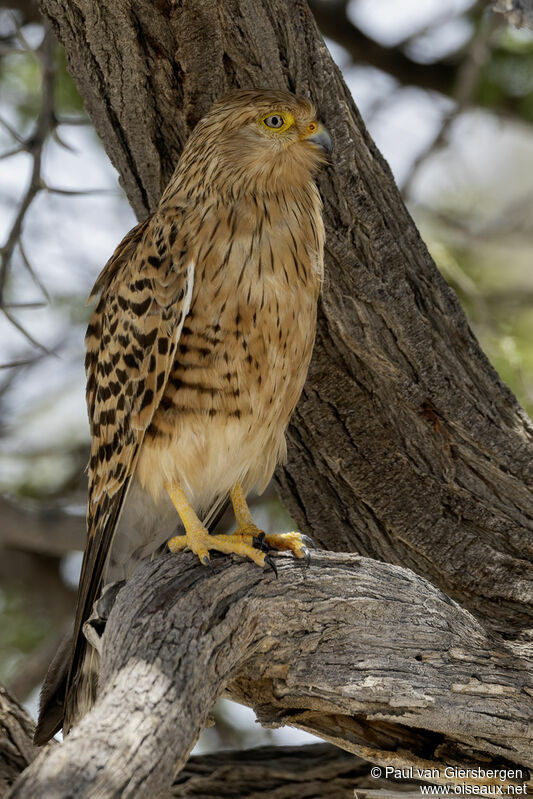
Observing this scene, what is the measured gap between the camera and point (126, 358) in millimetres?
2727

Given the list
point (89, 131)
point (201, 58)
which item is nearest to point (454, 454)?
point (201, 58)

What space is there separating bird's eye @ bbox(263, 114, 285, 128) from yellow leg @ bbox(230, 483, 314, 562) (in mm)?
1126

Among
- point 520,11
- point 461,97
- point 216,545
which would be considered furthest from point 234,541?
point 461,97

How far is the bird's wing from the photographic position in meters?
2.61

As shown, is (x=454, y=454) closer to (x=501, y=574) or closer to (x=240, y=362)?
(x=501, y=574)

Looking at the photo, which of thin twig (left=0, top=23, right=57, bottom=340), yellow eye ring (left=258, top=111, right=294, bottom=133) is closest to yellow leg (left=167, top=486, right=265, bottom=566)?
yellow eye ring (left=258, top=111, right=294, bottom=133)

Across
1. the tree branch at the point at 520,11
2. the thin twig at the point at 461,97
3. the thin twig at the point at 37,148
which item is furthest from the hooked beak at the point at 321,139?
the thin twig at the point at 461,97

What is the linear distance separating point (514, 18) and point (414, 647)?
5.75 ft

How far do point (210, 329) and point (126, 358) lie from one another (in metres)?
0.31

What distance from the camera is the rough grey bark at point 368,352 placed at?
2.85m

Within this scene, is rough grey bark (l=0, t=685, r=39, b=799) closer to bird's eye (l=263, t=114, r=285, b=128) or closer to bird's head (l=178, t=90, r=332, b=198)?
bird's head (l=178, t=90, r=332, b=198)

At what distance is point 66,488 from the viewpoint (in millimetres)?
5984

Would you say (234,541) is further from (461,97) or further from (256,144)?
(461,97)

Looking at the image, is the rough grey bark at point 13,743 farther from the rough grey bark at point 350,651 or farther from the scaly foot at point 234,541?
the scaly foot at point 234,541
